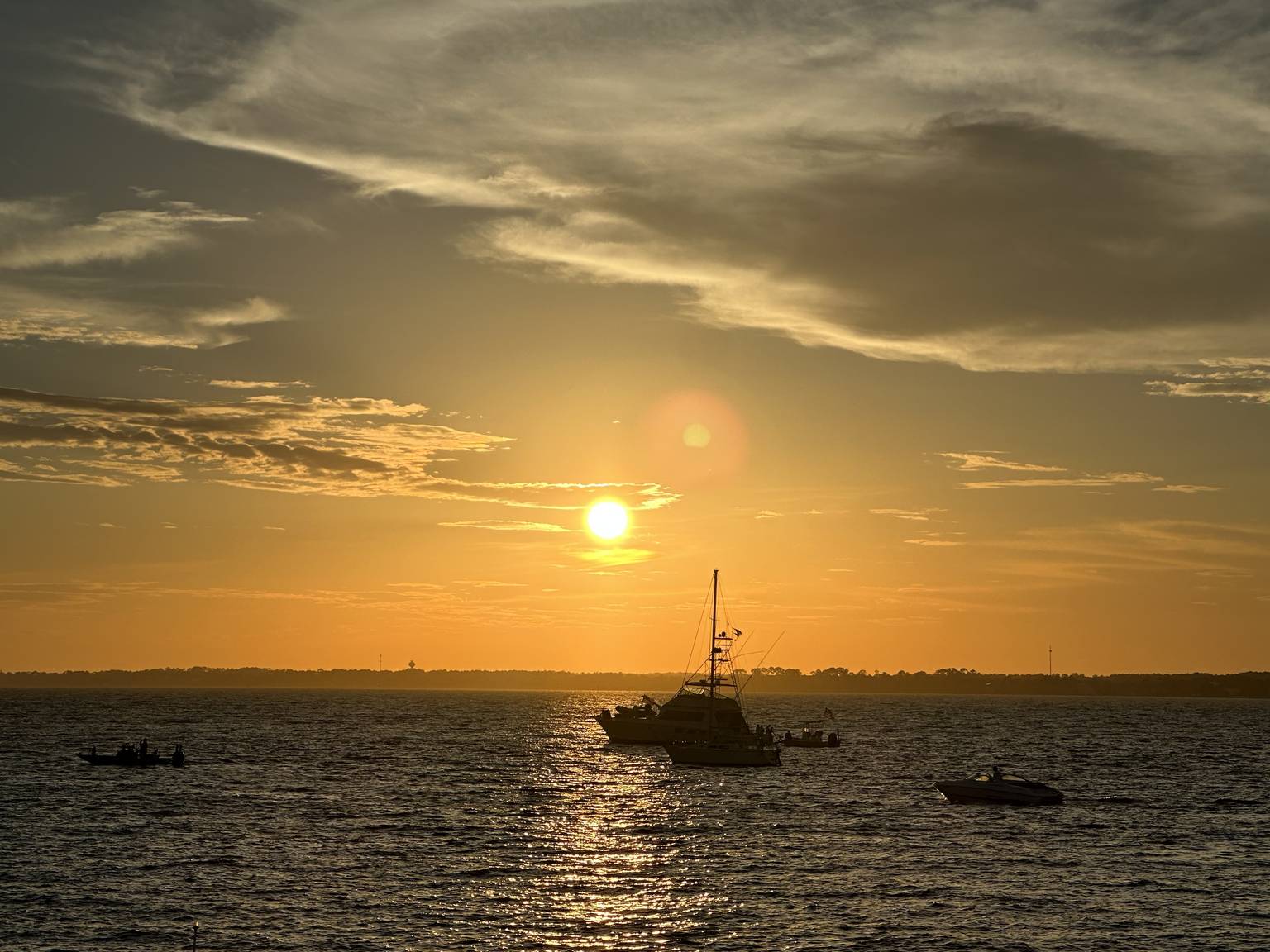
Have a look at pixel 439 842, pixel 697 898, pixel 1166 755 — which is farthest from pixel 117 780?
pixel 1166 755

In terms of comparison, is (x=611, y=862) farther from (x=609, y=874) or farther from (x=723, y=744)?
(x=723, y=744)

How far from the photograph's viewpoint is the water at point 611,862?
53728 mm

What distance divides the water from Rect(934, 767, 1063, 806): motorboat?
1.32 meters

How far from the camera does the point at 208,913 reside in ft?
184

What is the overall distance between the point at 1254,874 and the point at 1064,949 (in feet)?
83.3

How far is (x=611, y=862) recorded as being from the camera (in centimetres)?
7244

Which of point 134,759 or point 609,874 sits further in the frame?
point 134,759

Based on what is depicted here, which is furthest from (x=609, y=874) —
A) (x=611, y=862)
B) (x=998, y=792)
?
(x=998, y=792)

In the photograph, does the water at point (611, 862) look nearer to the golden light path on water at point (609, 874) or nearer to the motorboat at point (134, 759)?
the golden light path on water at point (609, 874)

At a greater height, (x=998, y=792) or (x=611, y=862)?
(x=998, y=792)

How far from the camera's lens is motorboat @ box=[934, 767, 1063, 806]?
341 ft

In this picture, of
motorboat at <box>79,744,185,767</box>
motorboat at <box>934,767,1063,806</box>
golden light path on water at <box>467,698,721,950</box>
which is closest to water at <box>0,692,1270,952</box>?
golden light path on water at <box>467,698,721,950</box>

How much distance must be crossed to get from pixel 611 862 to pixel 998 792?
148 feet

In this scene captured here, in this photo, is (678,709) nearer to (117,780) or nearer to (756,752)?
(756,752)
